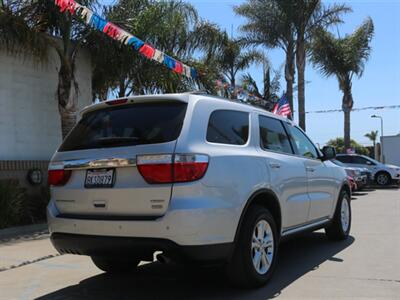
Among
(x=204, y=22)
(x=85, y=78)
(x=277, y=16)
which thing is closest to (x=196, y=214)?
(x=85, y=78)

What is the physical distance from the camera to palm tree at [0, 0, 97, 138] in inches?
429

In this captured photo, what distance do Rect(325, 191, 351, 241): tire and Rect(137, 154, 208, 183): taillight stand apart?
147 inches

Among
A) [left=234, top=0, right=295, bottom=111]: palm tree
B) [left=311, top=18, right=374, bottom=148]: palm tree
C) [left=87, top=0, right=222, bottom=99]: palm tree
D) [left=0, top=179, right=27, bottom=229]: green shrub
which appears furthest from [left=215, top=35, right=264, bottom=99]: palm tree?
[left=0, top=179, right=27, bottom=229]: green shrub

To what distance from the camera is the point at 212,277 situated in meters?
6.02

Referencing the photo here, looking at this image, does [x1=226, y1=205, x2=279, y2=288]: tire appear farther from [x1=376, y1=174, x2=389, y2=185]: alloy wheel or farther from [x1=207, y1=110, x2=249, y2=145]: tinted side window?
[x1=376, y1=174, x2=389, y2=185]: alloy wheel

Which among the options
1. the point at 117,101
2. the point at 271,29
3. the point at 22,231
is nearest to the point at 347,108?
the point at 271,29

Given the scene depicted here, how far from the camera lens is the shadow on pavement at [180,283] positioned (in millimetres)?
5379

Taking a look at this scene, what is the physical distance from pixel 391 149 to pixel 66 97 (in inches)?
1186

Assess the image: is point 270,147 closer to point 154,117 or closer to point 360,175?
point 154,117

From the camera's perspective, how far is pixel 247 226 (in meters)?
5.20

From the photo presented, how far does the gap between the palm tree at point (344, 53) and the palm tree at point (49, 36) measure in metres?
16.5

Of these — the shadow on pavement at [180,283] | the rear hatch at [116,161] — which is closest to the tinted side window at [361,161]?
the shadow on pavement at [180,283]

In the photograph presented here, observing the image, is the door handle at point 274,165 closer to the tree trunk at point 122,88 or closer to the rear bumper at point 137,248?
the rear bumper at point 137,248

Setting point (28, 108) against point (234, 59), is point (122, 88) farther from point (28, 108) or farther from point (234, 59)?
point (234, 59)
